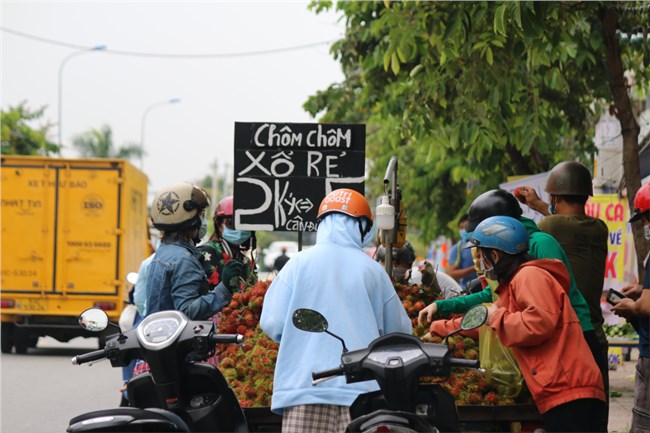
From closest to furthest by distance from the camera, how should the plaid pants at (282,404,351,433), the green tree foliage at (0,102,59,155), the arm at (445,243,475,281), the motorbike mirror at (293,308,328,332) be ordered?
the motorbike mirror at (293,308,328,332) < the plaid pants at (282,404,351,433) < the arm at (445,243,475,281) < the green tree foliage at (0,102,59,155)

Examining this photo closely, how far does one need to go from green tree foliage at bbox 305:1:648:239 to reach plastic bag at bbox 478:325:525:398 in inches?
123

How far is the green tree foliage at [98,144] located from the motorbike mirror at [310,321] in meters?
73.6

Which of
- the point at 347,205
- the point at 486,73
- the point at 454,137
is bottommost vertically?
the point at 347,205

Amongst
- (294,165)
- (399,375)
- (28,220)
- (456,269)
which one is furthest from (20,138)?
(399,375)

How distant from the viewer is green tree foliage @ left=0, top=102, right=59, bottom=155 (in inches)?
1427

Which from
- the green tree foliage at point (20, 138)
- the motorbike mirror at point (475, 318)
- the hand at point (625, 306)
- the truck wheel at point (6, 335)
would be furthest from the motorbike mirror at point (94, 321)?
the green tree foliage at point (20, 138)

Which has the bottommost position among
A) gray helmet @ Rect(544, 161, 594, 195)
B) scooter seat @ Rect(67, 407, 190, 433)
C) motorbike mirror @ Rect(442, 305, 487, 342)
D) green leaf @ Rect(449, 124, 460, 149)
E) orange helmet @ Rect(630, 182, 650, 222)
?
scooter seat @ Rect(67, 407, 190, 433)

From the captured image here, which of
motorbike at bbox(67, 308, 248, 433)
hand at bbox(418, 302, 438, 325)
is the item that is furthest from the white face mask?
motorbike at bbox(67, 308, 248, 433)

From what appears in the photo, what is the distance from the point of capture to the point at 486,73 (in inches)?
434

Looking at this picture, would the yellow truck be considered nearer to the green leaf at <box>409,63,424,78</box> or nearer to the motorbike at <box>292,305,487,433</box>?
the green leaf at <box>409,63,424,78</box>

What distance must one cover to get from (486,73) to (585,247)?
4155 millimetres

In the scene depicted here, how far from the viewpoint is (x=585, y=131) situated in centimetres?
1560

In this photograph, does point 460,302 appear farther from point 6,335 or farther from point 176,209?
point 6,335

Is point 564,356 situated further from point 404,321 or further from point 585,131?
point 585,131
